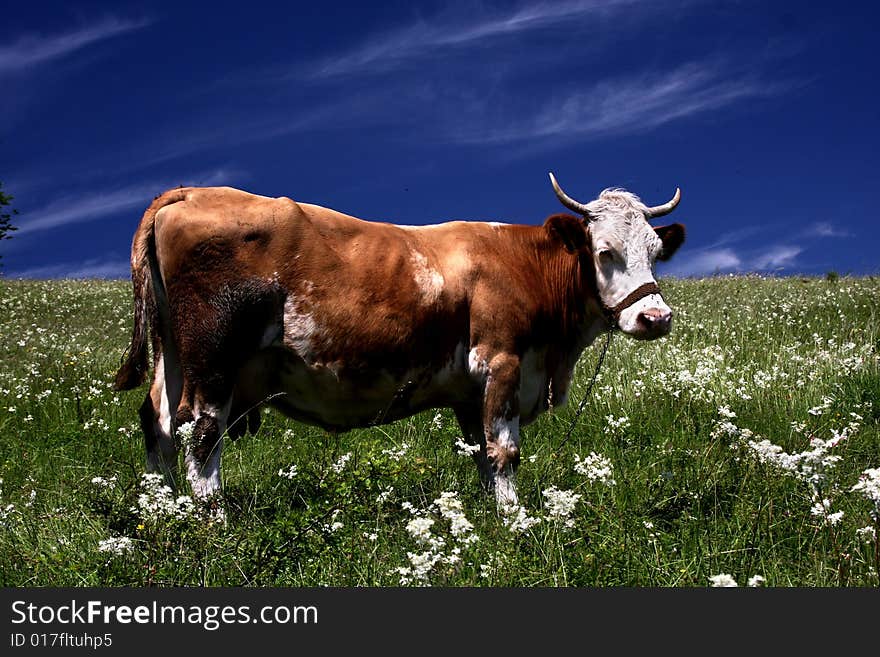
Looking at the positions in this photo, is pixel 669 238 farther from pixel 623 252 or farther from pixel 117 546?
pixel 117 546

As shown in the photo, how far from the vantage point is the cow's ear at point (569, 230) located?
24.9ft

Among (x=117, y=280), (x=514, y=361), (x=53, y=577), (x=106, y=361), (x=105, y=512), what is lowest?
(x=53, y=577)

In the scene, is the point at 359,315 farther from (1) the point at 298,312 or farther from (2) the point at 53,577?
(2) the point at 53,577

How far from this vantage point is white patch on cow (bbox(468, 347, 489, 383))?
7129mm

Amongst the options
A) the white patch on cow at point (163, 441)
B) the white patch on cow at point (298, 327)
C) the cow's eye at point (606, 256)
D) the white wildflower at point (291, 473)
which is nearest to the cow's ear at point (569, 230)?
the cow's eye at point (606, 256)

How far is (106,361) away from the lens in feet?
49.9

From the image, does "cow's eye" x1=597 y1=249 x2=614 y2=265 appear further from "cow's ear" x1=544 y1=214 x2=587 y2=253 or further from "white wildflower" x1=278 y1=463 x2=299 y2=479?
"white wildflower" x1=278 y1=463 x2=299 y2=479

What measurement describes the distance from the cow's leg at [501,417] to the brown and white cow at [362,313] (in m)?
0.01

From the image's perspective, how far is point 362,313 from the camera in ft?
22.4

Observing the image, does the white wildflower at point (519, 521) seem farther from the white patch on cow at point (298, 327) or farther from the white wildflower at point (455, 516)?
the white patch on cow at point (298, 327)

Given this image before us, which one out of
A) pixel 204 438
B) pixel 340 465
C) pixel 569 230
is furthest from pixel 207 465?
pixel 569 230

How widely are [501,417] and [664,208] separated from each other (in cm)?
263

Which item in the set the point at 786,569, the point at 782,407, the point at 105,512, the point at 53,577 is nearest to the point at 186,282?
the point at 105,512

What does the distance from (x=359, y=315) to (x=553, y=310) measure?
194cm
